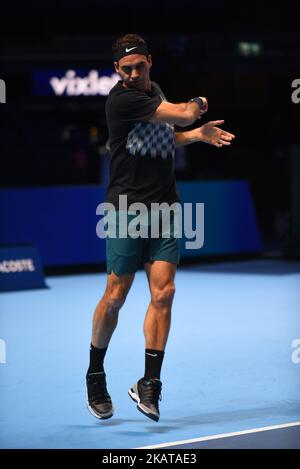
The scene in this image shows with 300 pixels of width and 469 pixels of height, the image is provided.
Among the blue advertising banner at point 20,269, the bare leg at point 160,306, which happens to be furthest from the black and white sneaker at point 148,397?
the blue advertising banner at point 20,269

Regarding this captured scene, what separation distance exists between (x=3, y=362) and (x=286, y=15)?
1775 cm

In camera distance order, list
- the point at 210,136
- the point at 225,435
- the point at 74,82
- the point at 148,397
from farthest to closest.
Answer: the point at 74,82 → the point at 210,136 → the point at 148,397 → the point at 225,435

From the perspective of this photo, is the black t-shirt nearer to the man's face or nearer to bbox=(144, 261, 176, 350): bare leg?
the man's face

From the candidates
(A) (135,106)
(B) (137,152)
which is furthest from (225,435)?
(A) (135,106)

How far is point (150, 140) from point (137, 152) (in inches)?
4.1

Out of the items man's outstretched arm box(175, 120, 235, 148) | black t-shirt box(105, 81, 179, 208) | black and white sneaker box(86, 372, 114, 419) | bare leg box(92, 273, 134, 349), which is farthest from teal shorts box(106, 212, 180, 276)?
black and white sneaker box(86, 372, 114, 419)

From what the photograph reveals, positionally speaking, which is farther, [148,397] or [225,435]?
[148,397]

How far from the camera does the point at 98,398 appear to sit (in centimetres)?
654

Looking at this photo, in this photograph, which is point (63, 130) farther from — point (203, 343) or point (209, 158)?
point (203, 343)

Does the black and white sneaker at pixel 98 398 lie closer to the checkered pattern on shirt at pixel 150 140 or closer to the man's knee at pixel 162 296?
the man's knee at pixel 162 296

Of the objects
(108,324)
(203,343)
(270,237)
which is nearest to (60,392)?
(108,324)

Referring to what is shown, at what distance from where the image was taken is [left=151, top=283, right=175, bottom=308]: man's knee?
649cm

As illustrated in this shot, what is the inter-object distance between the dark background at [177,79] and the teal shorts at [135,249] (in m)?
12.5

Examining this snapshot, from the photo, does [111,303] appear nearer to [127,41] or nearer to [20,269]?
[127,41]
